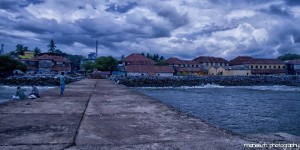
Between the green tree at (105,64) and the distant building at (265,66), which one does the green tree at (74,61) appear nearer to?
the green tree at (105,64)

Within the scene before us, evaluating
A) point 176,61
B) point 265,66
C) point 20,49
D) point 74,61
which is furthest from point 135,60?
point 20,49

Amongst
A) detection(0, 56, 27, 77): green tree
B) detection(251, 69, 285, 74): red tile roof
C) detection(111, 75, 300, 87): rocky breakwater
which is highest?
detection(0, 56, 27, 77): green tree

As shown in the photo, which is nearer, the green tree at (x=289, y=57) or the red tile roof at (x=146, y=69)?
the red tile roof at (x=146, y=69)

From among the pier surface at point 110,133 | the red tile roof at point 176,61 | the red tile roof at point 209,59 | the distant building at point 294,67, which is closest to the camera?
the pier surface at point 110,133

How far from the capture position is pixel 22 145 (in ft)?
12.1

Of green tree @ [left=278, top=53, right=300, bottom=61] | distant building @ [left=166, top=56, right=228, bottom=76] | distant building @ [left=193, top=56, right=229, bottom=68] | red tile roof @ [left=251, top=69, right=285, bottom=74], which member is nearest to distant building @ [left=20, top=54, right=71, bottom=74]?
distant building @ [left=166, top=56, right=228, bottom=76]

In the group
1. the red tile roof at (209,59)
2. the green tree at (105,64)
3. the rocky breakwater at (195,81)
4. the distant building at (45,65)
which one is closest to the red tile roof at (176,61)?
the red tile roof at (209,59)

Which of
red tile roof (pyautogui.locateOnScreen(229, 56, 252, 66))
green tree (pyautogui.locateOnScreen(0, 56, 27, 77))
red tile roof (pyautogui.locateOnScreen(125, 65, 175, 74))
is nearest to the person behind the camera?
green tree (pyautogui.locateOnScreen(0, 56, 27, 77))

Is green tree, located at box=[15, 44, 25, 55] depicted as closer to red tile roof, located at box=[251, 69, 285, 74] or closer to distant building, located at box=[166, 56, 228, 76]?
distant building, located at box=[166, 56, 228, 76]

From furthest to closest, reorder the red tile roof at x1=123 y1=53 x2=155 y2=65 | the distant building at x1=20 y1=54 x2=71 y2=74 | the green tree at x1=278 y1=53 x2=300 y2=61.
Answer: the green tree at x1=278 y1=53 x2=300 y2=61
the red tile roof at x1=123 y1=53 x2=155 y2=65
the distant building at x1=20 y1=54 x2=71 y2=74

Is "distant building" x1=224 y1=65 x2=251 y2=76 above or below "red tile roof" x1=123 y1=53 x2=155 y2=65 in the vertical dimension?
below

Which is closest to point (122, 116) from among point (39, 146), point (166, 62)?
point (39, 146)

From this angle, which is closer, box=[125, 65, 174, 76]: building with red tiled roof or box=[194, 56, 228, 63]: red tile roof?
box=[125, 65, 174, 76]: building with red tiled roof

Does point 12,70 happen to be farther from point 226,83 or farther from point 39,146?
point 39,146
